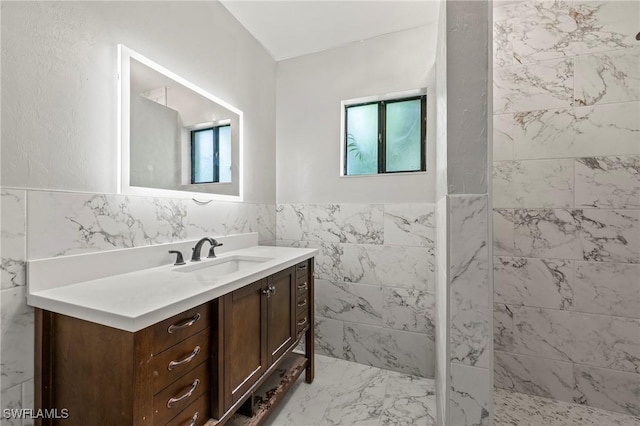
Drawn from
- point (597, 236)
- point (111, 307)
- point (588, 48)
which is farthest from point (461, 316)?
point (588, 48)

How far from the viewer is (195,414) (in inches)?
40.0

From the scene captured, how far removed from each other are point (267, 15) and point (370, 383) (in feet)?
9.28

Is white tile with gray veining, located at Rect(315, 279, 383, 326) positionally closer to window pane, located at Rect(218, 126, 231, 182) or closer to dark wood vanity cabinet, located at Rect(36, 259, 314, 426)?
dark wood vanity cabinet, located at Rect(36, 259, 314, 426)

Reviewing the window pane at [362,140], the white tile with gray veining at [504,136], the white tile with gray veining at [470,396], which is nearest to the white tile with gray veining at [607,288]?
the white tile with gray veining at [504,136]

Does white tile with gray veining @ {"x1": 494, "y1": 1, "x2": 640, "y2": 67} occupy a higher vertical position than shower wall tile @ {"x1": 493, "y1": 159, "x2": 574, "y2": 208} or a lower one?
higher

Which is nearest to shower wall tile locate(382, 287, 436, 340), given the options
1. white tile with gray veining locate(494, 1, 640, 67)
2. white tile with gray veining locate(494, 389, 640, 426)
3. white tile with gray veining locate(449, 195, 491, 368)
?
white tile with gray veining locate(494, 389, 640, 426)

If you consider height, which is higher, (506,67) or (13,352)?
(506,67)

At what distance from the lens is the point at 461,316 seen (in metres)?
0.99

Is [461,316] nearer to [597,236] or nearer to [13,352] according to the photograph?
[597,236]

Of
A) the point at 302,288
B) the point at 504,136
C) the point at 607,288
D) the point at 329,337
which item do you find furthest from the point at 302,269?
the point at 607,288

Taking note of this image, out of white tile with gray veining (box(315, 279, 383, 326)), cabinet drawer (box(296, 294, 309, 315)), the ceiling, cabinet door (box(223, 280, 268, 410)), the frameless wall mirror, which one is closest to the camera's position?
cabinet door (box(223, 280, 268, 410))

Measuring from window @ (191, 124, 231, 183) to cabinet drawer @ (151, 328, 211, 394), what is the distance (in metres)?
0.99

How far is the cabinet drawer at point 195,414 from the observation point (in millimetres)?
947

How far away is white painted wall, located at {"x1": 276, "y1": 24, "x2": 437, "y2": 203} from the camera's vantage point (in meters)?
2.08
